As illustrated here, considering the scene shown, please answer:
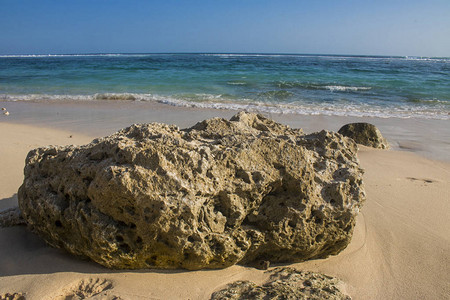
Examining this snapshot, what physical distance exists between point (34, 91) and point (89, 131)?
7678 mm

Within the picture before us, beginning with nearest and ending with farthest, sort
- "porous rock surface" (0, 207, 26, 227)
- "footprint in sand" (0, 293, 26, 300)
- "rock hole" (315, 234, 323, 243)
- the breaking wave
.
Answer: "footprint in sand" (0, 293, 26, 300), "rock hole" (315, 234, 323, 243), "porous rock surface" (0, 207, 26, 227), the breaking wave

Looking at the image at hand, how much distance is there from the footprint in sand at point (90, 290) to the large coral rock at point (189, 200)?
126mm

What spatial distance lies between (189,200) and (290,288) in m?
0.80

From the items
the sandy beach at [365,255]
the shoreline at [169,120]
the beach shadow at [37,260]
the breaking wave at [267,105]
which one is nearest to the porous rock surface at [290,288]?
the sandy beach at [365,255]

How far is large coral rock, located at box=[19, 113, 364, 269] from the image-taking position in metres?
2.07

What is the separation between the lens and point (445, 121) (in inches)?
325

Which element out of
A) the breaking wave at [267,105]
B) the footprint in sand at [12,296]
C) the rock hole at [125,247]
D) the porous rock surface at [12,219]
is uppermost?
the breaking wave at [267,105]

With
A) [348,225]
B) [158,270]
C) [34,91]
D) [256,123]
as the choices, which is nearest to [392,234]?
[348,225]

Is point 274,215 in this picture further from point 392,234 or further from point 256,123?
point 392,234

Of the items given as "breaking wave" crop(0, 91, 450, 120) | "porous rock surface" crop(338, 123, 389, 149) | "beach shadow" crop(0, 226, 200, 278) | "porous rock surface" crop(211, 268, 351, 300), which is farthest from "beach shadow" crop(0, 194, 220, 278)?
"breaking wave" crop(0, 91, 450, 120)

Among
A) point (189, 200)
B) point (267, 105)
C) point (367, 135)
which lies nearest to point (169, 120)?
point (267, 105)

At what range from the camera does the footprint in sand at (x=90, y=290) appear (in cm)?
→ 203

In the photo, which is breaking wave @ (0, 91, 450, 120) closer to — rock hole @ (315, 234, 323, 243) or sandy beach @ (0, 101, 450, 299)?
sandy beach @ (0, 101, 450, 299)

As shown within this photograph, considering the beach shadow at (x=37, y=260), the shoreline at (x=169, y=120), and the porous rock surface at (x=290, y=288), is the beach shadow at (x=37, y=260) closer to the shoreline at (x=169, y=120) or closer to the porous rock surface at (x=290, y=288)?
the porous rock surface at (x=290, y=288)
